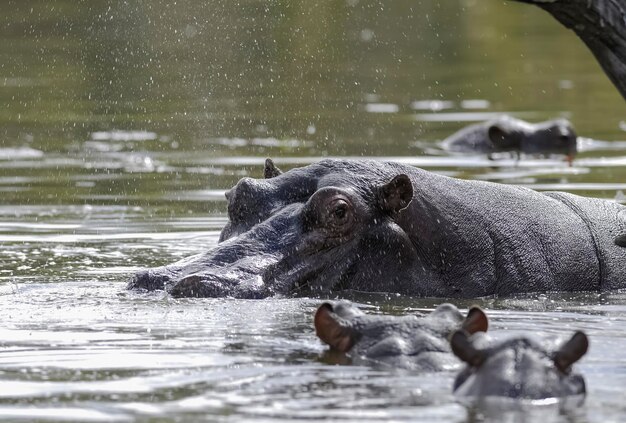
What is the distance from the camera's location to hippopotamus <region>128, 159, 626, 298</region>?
811 cm

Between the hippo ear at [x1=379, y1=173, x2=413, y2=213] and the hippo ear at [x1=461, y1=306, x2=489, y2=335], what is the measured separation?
2145 millimetres

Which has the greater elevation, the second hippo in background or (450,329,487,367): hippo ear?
the second hippo in background

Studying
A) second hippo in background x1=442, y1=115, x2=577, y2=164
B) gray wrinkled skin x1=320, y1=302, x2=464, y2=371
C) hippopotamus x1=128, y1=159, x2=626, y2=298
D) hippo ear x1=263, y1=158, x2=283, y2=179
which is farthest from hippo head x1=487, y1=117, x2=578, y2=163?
gray wrinkled skin x1=320, y1=302, x2=464, y2=371

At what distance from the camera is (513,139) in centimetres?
1661

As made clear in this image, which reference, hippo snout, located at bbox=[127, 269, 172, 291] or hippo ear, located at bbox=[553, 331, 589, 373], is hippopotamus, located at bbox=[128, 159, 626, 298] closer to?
hippo snout, located at bbox=[127, 269, 172, 291]

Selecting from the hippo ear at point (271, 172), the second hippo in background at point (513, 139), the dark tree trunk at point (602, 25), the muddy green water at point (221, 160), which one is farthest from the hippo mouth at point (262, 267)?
the second hippo in background at point (513, 139)

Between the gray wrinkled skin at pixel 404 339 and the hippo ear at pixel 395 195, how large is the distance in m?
1.85

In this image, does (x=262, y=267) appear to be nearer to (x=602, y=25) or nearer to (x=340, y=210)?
(x=340, y=210)

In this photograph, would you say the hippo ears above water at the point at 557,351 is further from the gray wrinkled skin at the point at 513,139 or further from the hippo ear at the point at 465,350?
the gray wrinkled skin at the point at 513,139

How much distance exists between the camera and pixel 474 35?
29.4 metres

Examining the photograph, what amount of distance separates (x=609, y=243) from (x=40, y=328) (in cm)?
358

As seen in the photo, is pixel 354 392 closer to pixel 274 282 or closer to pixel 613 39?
pixel 274 282

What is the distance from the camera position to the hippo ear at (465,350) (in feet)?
18.6

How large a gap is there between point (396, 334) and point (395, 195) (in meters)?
2.14
